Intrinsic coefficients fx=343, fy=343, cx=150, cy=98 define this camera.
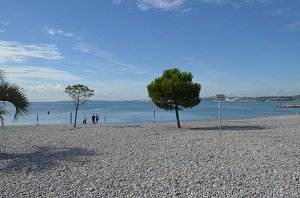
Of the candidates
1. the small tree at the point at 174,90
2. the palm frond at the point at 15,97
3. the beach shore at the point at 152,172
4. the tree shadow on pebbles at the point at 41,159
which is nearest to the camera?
the beach shore at the point at 152,172

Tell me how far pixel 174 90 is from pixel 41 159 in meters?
13.9

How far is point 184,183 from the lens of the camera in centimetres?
711

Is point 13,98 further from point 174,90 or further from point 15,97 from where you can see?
point 174,90

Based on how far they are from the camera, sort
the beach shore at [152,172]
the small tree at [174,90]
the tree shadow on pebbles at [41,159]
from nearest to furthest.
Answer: the beach shore at [152,172]
the tree shadow on pebbles at [41,159]
the small tree at [174,90]

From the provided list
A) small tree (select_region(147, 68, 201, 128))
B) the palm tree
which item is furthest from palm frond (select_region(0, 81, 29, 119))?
small tree (select_region(147, 68, 201, 128))

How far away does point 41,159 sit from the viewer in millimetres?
10516

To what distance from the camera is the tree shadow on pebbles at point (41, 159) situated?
9055mm

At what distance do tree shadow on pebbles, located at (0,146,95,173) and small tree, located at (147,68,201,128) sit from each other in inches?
454

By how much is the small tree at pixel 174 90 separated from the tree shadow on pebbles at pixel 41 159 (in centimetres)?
1154

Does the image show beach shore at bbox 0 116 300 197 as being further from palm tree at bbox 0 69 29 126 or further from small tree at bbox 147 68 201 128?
small tree at bbox 147 68 201 128

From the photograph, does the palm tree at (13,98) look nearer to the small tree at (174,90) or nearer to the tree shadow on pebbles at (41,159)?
the tree shadow on pebbles at (41,159)

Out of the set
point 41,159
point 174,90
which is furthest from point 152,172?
point 174,90

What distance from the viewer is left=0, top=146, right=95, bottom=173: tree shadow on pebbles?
9.05 m

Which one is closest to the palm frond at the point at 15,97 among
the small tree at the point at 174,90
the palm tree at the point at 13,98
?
the palm tree at the point at 13,98
